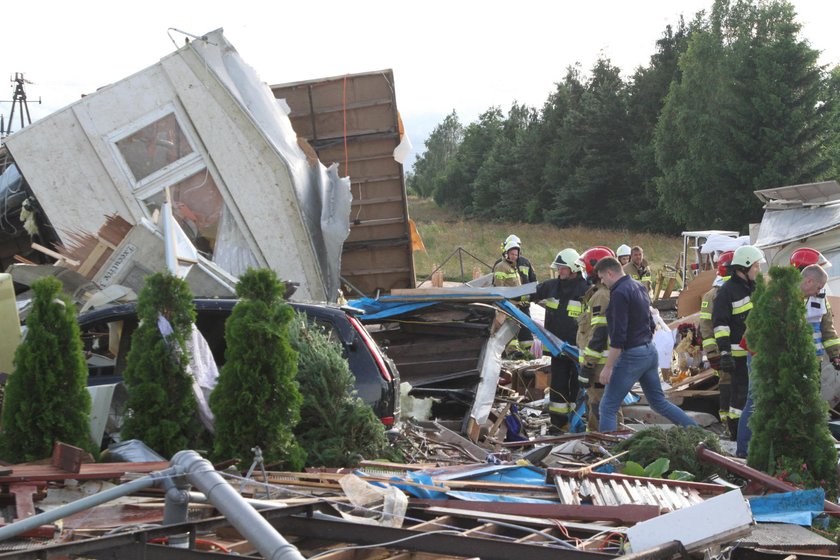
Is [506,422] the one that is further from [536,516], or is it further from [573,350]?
[536,516]

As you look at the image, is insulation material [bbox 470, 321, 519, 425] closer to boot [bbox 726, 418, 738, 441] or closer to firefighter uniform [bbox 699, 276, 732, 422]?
firefighter uniform [bbox 699, 276, 732, 422]

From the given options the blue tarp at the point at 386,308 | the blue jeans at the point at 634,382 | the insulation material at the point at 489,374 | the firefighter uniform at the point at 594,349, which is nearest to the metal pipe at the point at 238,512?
the blue jeans at the point at 634,382

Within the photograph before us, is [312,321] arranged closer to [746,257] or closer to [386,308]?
[386,308]

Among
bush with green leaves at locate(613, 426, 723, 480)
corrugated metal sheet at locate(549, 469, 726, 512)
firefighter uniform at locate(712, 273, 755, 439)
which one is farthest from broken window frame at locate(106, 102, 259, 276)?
corrugated metal sheet at locate(549, 469, 726, 512)

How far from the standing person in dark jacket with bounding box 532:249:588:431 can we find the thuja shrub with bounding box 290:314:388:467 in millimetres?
3904

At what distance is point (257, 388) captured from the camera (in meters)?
7.02

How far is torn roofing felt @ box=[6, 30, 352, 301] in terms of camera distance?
41.6ft

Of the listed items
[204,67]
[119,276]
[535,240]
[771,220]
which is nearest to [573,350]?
[119,276]

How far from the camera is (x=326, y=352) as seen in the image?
7.80 metres

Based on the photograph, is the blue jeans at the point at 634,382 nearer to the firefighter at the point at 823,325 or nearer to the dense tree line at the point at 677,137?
the firefighter at the point at 823,325

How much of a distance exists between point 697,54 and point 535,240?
12669 millimetres

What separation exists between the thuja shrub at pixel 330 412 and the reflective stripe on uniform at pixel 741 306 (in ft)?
13.7

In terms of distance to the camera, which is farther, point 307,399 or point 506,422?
point 506,422

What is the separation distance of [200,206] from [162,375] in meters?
6.10
